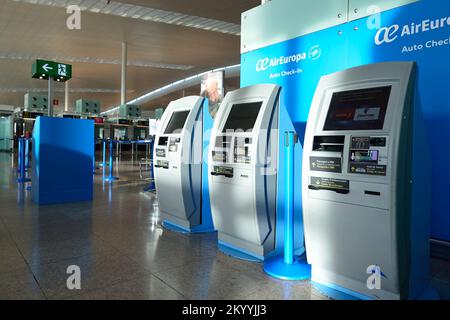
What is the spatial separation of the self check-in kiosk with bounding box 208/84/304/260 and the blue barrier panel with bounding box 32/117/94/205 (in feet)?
9.02

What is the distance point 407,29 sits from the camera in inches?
96.7

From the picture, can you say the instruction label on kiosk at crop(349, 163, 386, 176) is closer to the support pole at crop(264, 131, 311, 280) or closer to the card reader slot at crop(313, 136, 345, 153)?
the card reader slot at crop(313, 136, 345, 153)

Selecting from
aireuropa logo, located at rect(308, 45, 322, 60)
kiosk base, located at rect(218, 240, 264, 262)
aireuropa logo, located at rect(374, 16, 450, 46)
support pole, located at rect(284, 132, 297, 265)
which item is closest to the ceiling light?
aireuropa logo, located at rect(308, 45, 322, 60)

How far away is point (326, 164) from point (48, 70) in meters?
4.50

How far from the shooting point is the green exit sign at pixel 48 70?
4645mm

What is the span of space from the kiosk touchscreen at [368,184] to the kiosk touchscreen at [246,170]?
0.44 metres

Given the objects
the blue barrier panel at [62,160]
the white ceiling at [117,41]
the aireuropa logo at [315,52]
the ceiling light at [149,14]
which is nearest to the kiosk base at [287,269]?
the aireuropa logo at [315,52]

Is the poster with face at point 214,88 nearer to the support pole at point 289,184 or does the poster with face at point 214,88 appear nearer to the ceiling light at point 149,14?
the support pole at point 289,184

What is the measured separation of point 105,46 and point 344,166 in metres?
12.3

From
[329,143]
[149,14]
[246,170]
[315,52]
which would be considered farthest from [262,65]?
[149,14]

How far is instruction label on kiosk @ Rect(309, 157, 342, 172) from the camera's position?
1773 mm

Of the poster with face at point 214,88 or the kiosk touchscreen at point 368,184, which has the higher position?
the poster with face at point 214,88
